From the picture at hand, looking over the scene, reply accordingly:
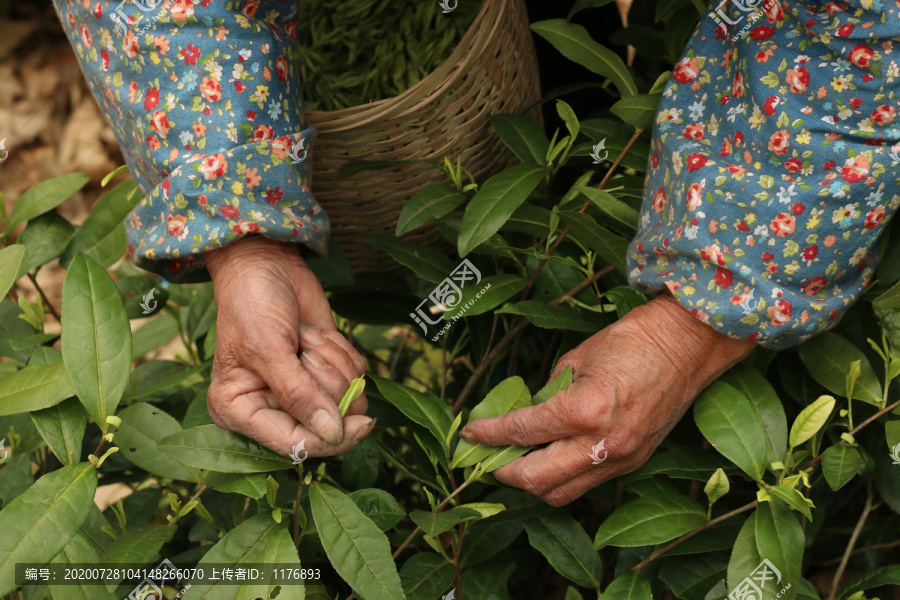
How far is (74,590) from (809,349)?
0.82 metres

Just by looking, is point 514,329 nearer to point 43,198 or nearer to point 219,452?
point 219,452

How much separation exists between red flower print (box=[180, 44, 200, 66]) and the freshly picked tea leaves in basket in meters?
0.39

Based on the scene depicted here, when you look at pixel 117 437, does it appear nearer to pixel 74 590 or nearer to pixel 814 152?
pixel 74 590

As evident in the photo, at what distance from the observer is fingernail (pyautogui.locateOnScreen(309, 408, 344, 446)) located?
2.25ft

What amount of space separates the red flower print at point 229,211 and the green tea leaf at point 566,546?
0.46 m

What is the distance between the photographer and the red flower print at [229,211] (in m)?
0.75

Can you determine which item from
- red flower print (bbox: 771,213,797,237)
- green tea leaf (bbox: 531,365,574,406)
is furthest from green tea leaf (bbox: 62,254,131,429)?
red flower print (bbox: 771,213,797,237)

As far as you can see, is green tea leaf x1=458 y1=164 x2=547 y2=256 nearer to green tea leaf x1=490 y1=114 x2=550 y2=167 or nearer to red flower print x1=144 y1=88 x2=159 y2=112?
green tea leaf x1=490 y1=114 x2=550 y2=167

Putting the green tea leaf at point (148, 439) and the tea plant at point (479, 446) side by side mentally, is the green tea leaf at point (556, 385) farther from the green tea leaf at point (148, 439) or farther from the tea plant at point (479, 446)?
the green tea leaf at point (148, 439)
